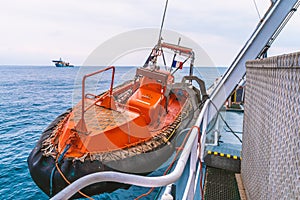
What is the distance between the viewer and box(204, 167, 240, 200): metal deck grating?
2.18 meters

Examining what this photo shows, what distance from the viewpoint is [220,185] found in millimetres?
2391

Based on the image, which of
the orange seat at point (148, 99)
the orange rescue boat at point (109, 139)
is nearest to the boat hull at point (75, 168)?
the orange rescue boat at point (109, 139)

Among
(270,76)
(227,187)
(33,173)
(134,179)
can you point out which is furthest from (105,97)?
(134,179)

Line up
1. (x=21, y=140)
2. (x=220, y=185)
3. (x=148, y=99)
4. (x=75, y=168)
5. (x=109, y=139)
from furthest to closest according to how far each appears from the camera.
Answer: (x=21, y=140) < (x=148, y=99) < (x=109, y=139) < (x=75, y=168) < (x=220, y=185)

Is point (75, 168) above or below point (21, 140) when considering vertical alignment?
above

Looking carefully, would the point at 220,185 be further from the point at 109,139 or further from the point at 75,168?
the point at 75,168

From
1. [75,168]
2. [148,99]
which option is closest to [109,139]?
[75,168]

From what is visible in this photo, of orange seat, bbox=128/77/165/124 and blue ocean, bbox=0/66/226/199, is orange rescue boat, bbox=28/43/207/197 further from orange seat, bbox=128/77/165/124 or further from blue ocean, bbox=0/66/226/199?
blue ocean, bbox=0/66/226/199

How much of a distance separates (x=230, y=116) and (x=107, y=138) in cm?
353

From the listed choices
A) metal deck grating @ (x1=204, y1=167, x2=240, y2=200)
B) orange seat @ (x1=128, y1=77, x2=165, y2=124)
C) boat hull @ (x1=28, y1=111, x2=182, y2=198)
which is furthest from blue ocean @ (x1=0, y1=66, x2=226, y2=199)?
metal deck grating @ (x1=204, y1=167, x2=240, y2=200)

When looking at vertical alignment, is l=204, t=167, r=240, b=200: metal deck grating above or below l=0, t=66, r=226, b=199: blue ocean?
above

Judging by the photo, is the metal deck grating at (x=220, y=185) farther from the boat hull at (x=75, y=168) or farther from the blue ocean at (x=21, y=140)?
the blue ocean at (x=21, y=140)

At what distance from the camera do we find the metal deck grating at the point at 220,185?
218 centimetres

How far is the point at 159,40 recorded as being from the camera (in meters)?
5.81
